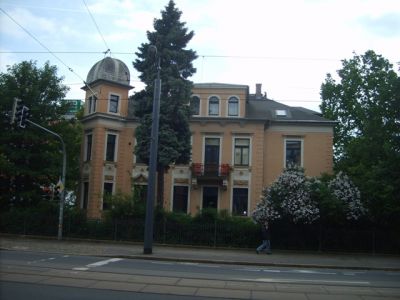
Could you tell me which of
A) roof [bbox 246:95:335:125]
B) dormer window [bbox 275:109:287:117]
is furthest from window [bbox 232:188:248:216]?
dormer window [bbox 275:109:287:117]

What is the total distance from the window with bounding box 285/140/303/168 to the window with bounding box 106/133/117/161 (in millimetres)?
13256

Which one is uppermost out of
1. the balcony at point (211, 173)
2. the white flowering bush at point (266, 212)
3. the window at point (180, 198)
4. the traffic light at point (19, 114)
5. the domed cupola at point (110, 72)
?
the domed cupola at point (110, 72)

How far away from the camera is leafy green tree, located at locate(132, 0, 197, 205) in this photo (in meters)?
30.0

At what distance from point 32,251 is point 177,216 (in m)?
8.37

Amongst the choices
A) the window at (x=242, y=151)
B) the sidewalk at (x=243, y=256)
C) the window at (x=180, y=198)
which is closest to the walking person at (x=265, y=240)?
the sidewalk at (x=243, y=256)

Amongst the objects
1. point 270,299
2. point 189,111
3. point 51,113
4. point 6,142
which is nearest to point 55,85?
point 51,113

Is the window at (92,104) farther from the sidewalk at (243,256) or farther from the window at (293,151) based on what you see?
the sidewalk at (243,256)

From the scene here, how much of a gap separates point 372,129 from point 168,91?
12275 millimetres

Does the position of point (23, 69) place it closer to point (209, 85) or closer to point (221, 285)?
point (209, 85)

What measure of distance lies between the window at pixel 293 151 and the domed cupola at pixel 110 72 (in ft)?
43.9

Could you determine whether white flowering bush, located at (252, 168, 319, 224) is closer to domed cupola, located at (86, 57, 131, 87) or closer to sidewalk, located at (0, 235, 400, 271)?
sidewalk, located at (0, 235, 400, 271)

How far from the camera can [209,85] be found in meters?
38.3

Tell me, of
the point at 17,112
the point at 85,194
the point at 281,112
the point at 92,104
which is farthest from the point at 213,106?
the point at 17,112

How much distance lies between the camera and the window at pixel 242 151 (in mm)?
37406
